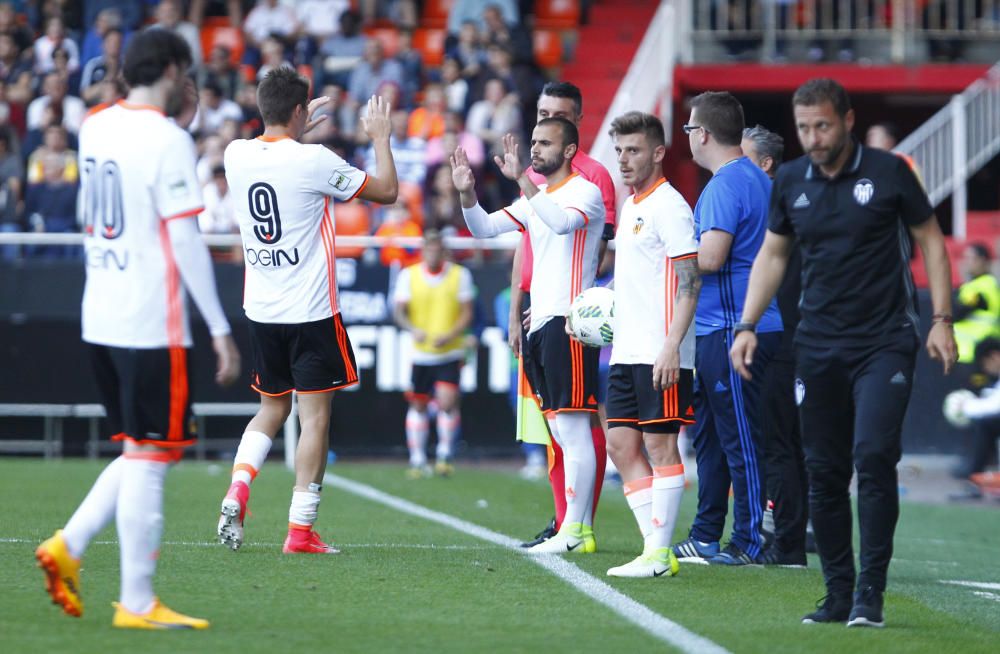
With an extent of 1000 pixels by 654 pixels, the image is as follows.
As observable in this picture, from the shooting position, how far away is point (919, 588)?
25.8 ft

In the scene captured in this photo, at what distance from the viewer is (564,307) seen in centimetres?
816

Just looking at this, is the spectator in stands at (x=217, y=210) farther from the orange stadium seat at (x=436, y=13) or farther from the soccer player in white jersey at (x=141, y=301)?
the soccer player in white jersey at (x=141, y=301)

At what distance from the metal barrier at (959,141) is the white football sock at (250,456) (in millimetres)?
13895

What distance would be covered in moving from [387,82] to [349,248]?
4.64 metres

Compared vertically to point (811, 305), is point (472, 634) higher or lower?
lower

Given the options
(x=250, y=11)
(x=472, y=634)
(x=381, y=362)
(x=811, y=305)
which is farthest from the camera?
(x=250, y=11)

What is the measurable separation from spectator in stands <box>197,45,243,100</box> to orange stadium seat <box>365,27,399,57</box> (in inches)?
97.1

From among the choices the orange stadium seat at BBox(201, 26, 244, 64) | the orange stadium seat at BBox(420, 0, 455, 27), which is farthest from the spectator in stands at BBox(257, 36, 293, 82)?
the orange stadium seat at BBox(420, 0, 455, 27)

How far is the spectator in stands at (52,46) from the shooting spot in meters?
21.2

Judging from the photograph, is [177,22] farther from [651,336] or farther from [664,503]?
[664,503]

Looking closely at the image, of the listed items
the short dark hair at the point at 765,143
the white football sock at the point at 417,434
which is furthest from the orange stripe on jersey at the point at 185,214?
the white football sock at the point at 417,434

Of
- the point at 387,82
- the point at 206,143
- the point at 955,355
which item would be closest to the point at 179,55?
the point at 955,355

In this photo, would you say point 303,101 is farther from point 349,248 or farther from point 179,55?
point 349,248

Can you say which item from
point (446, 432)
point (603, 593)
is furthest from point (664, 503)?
point (446, 432)
